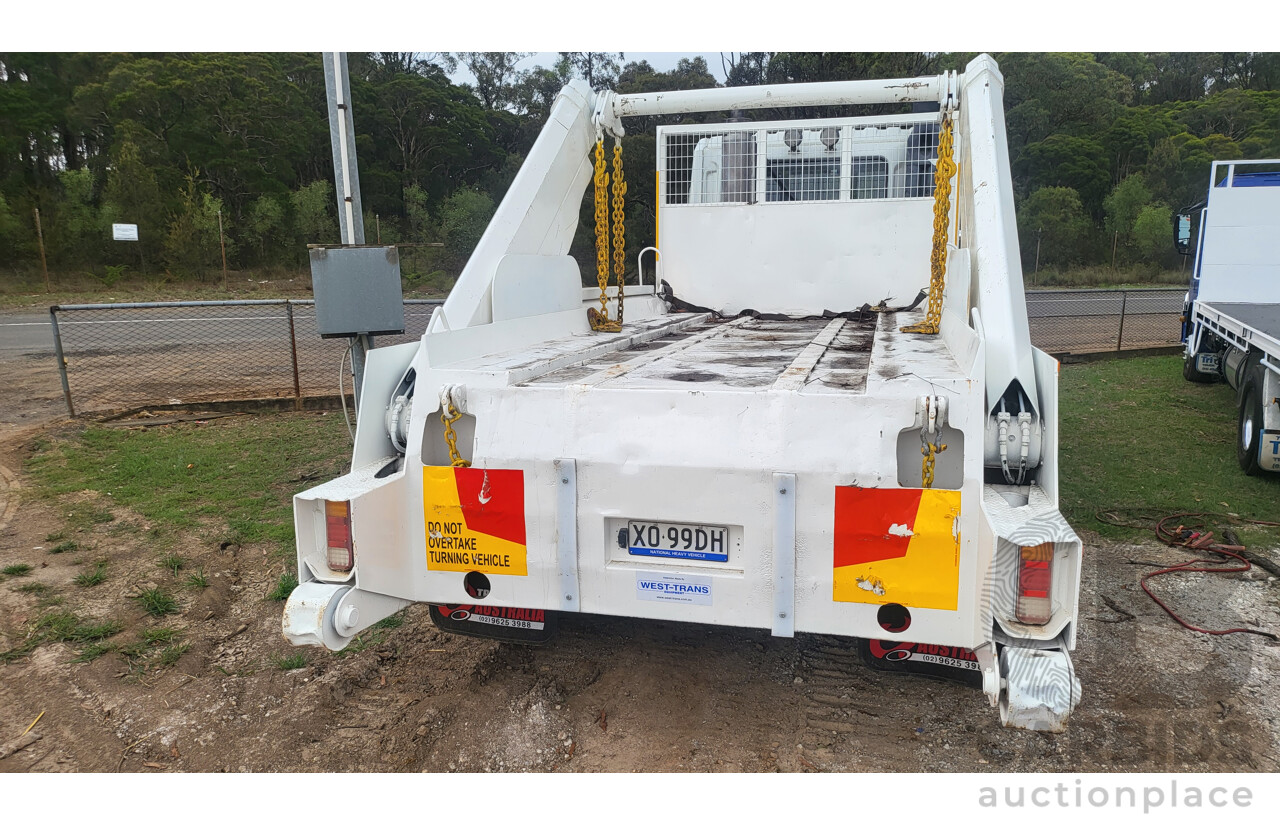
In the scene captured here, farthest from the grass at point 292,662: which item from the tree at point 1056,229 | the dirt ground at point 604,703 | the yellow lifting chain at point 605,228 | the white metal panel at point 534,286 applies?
the tree at point 1056,229

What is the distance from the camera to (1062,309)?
2028cm

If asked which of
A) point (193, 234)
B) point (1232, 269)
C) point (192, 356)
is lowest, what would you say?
point (192, 356)

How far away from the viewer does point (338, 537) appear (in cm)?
275

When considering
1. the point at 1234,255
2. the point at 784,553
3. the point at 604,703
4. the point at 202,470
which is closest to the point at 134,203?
the point at 202,470

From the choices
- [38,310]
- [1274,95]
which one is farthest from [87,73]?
[1274,95]

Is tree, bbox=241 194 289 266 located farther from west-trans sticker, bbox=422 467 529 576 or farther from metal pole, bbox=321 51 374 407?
west-trans sticker, bbox=422 467 529 576

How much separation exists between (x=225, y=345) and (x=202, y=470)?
809 cm

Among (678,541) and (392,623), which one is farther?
(392,623)

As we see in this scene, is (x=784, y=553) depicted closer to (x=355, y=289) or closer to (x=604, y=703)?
(x=604, y=703)

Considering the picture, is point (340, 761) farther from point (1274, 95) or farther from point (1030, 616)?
point (1274, 95)

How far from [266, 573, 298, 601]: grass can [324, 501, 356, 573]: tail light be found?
1516mm

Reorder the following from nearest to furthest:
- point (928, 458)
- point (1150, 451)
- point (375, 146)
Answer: point (928, 458) < point (1150, 451) < point (375, 146)

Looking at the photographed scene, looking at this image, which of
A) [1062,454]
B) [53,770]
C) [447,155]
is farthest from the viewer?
[447,155]

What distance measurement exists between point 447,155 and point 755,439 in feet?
127
